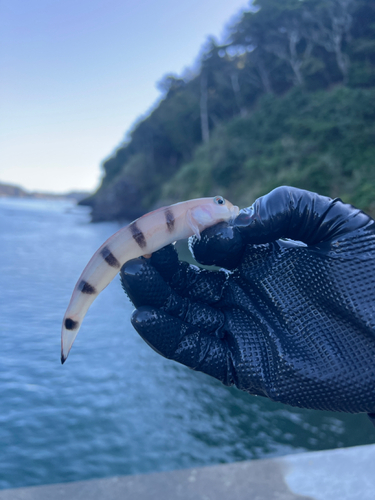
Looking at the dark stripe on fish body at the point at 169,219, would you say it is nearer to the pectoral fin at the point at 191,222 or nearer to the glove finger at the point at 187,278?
the pectoral fin at the point at 191,222

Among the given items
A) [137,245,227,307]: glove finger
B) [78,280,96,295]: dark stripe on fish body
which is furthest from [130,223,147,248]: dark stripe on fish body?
[78,280,96,295]: dark stripe on fish body

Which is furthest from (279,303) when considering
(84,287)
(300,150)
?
(300,150)

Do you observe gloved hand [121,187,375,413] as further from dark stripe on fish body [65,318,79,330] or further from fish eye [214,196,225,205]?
dark stripe on fish body [65,318,79,330]

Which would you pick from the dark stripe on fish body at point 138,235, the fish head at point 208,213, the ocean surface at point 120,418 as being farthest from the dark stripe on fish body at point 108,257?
the ocean surface at point 120,418

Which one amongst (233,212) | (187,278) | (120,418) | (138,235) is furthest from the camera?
(120,418)

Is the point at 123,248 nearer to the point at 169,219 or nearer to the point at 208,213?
the point at 169,219
